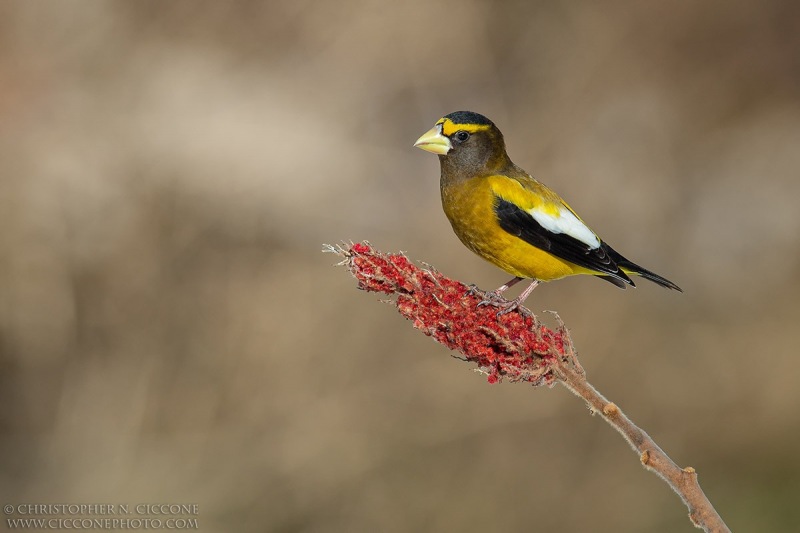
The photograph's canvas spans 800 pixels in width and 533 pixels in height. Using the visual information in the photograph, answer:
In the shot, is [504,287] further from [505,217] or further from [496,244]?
[505,217]

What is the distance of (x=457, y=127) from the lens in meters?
3.93

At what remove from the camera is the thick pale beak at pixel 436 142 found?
12.8 feet

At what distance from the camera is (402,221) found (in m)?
9.23

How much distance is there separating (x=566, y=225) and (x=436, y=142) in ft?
2.16

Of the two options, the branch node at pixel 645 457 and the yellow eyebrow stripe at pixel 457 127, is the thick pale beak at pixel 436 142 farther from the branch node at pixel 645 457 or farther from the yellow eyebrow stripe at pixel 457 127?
the branch node at pixel 645 457

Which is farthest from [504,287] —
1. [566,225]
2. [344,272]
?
[344,272]

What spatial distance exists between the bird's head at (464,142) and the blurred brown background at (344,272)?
4225mm

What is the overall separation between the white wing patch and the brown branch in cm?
84

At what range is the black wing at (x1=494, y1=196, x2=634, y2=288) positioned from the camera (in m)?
3.69

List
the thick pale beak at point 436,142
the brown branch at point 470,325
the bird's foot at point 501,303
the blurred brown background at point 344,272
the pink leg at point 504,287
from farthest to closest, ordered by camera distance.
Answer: the blurred brown background at point 344,272 < the thick pale beak at point 436,142 < the pink leg at point 504,287 < the bird's foot at point 501,303 < the brown branch at point 470,325

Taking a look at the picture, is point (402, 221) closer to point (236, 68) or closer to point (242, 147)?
point (242, 147)

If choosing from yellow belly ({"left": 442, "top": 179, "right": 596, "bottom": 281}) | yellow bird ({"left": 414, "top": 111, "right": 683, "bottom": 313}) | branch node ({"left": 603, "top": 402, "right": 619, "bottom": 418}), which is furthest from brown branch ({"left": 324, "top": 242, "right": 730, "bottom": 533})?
yellow belly ({"left": 442, "top": 179, "right": 596, "bottom": 281})

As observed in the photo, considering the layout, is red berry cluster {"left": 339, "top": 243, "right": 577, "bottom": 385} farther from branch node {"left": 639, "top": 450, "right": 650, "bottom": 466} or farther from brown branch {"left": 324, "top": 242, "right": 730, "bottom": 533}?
branch node {"left": 639, "top": 450, "right": 650, "bottom": 466}

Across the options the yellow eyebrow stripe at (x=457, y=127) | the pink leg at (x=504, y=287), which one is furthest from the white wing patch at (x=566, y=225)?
the yellow eyebrow stripe at (x=457, y=127)
